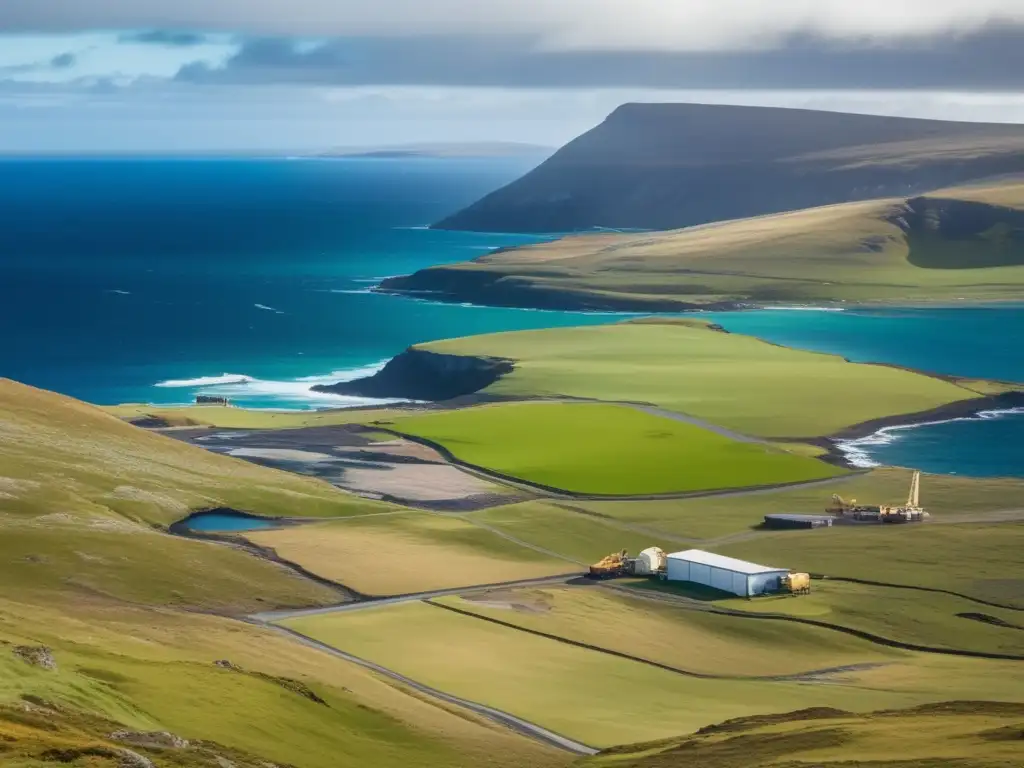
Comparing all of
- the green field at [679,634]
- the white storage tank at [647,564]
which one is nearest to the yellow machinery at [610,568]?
the white storage tank at [647,564]

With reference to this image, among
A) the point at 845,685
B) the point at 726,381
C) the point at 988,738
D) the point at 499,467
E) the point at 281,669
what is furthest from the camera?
the point at 726,381

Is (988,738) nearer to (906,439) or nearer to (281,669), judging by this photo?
(281,669)

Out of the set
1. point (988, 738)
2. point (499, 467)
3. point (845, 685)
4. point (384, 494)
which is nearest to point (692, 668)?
point (845, 685)

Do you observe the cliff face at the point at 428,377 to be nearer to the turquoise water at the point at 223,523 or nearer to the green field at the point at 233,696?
the turquoise water at the point at 223,523

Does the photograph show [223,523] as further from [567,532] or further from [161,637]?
[161,637]

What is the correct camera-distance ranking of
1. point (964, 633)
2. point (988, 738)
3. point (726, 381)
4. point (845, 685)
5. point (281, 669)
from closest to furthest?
point (988, 738) < point (281, 669) < point (845, 685) < point (964, 633) < point (726, 381)

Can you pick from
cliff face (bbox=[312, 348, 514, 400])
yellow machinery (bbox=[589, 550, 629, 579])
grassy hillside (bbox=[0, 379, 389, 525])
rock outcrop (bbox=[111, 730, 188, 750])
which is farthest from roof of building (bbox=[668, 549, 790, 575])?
cliff face (bbox=[312, 348, 514, 400])

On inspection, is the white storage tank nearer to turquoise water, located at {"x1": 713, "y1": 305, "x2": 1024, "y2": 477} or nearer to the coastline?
the coastline
